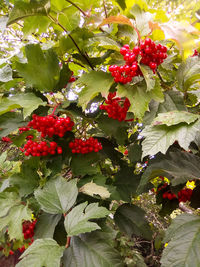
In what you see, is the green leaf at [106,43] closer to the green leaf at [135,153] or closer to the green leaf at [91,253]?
the green leaf at [135,153]

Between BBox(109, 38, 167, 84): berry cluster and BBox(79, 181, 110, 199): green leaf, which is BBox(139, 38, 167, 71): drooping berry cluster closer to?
BBox(109, 38, 167, 84): berry cluster

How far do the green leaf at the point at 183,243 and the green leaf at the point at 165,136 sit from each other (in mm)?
437

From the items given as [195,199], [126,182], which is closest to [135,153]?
[126,182]

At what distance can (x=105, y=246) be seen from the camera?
3.77 feet

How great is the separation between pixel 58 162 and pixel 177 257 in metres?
0.88

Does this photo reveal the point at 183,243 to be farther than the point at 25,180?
No

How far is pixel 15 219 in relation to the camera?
1208 millimetres

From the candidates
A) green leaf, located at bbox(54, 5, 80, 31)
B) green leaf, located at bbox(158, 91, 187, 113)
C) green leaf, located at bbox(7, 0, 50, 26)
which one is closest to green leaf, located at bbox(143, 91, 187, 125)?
green leaf, located at bbox(158, 91, 187, 113)

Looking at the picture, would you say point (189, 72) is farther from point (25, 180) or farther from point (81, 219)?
point (25, 180)

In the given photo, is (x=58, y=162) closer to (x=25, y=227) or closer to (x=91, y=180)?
(x=91, y=180)

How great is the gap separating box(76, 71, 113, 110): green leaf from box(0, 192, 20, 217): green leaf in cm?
68

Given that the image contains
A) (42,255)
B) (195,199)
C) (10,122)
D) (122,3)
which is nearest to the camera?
(42,255)

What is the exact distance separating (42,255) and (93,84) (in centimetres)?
88

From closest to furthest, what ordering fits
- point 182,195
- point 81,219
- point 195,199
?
1. point 81,219
2. point 195,199
3. point 182,195
